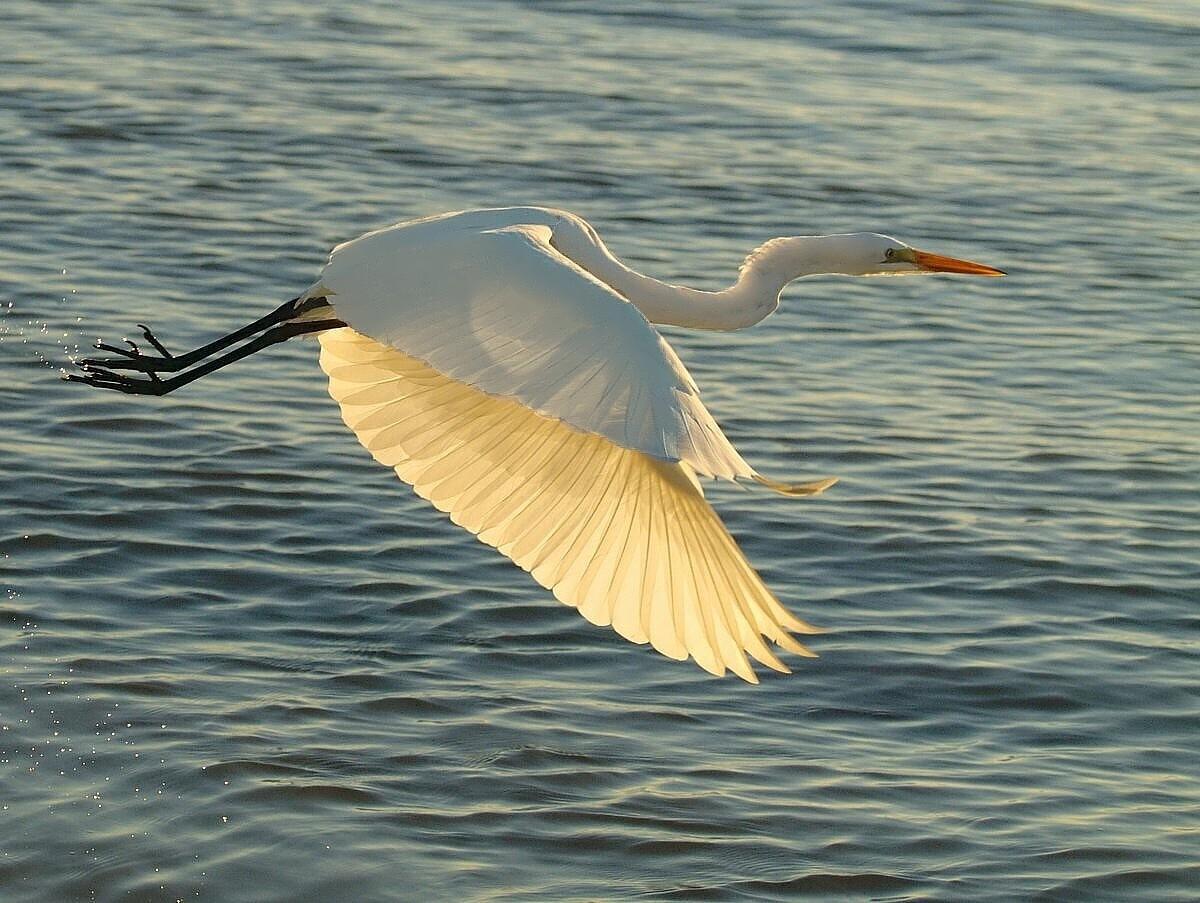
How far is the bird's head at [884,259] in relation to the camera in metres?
5.37

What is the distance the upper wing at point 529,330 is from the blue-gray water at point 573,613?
143cm

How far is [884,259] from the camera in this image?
545 centimetres

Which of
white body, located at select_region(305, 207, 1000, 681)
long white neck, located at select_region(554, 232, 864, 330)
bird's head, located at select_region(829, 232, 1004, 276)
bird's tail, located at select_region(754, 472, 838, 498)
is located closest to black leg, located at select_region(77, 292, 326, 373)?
white body, located at select_region(305, 207, 1000, 681)

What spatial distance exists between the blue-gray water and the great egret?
92cm

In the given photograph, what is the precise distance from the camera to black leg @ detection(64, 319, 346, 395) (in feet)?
16.7

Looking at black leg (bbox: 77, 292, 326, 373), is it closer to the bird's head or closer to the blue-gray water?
the blue-gray water

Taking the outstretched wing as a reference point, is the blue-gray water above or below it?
below

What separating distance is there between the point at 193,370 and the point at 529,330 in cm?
183

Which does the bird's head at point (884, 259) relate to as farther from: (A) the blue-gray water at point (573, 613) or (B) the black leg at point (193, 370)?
(B) the black leg at point (193, 370)

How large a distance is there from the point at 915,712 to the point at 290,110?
675 cm

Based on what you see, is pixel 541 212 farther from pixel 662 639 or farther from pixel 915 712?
pixel 915 712

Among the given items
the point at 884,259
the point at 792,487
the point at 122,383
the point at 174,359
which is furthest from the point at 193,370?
the point at 792,487

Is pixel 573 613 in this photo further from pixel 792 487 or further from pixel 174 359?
pixel 792 487

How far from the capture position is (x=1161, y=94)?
1249 cm
